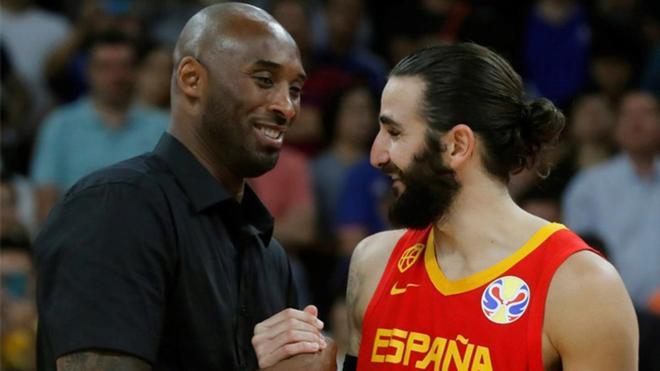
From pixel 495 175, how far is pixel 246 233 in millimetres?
725

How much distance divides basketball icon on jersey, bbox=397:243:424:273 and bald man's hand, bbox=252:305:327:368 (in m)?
0.48

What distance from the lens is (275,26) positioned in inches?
141

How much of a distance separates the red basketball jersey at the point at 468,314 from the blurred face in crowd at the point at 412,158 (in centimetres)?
16

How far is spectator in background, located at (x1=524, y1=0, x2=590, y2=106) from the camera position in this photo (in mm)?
9242

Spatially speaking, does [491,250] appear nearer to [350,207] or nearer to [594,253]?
[594,253]

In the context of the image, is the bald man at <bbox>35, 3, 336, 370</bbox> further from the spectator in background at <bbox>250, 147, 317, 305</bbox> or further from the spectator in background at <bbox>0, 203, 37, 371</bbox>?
the spectator in background at <bbox>250, 147, 317, 305</bbox>

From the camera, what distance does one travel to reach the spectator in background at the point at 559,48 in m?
9.24

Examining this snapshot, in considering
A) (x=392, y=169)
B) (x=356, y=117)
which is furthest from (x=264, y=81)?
(x=356, y=117)

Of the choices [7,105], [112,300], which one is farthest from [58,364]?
[7,105]

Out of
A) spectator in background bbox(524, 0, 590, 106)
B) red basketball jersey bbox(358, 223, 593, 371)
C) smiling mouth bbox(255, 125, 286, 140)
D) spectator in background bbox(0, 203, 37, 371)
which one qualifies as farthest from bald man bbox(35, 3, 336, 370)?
spectator in background bbox(524, 0, 590, 106)

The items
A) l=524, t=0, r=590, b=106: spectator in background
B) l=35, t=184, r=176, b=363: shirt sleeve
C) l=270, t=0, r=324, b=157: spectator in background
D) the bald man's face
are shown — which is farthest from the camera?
l=524, t=0, r=590, b=106: spectator in background

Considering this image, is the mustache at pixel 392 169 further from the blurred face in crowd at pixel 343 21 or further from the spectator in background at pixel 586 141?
the blurred face in crowd at pixel 343 21

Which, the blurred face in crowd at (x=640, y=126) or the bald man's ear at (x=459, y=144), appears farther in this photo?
the blurred face in crowd at (x=640, y=126)

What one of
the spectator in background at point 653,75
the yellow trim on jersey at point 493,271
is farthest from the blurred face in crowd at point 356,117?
the yellow trim on jersey at point 493,271
